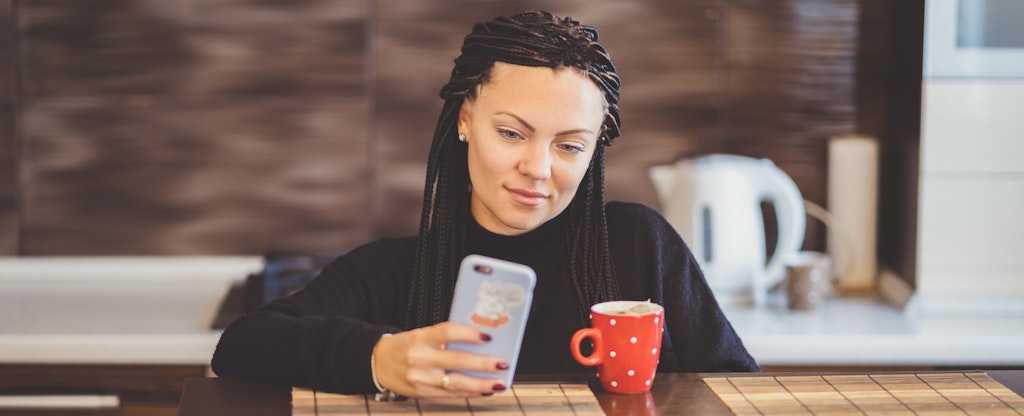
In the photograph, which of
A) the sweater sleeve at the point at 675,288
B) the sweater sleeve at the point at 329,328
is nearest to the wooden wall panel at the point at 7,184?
the sweater sleeve at the point at 329,328

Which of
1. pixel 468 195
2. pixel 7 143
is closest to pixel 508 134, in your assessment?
pixel 468 195

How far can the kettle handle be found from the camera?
2.26 metres

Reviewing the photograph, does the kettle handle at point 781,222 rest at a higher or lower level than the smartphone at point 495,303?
lower

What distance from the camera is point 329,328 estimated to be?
4.04 ft

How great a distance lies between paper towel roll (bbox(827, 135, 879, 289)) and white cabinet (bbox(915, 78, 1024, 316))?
0.22 m

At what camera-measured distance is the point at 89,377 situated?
81.4 inches

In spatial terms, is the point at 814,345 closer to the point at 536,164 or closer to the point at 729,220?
the point at 729,220

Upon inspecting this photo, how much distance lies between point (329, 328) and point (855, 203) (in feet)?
5.27

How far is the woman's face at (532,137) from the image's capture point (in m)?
1.33

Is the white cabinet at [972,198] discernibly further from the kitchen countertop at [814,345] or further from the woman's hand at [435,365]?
the woman's hand at [435,365]

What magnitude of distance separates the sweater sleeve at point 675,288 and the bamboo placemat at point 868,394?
0.65 ft

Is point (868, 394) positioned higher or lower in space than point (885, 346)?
higher

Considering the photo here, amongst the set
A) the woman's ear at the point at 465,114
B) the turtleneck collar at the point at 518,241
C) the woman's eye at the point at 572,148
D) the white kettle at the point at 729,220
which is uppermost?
the woman's ear at the point at 465,114

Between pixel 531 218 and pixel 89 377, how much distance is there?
1075 millimetres
